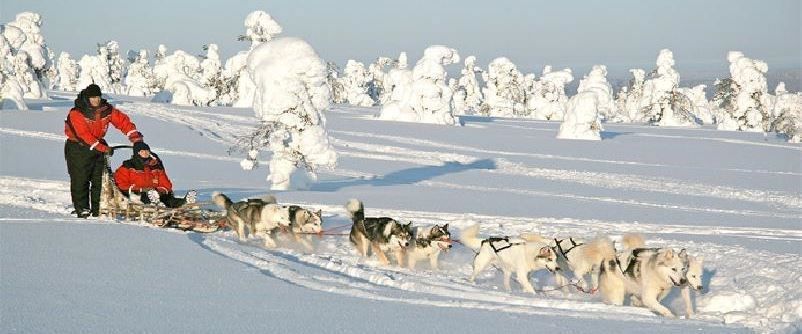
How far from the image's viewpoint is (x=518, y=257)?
21.9ft

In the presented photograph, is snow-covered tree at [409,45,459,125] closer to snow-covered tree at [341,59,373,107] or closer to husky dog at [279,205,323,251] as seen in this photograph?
husky dog at [279,205,323,251]

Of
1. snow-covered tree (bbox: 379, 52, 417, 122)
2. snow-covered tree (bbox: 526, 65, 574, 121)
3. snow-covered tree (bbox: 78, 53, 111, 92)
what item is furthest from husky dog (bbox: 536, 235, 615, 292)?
snow-covered tree (bbox: 78, 53, 111, 92)

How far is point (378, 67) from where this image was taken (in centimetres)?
8700

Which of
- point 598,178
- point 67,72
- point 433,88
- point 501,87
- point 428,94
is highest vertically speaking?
point 67,72

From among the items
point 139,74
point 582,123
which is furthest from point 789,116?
point 139,74

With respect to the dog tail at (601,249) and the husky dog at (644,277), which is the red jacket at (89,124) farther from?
the husky dog at (644,277)

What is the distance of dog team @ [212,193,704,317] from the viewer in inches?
230

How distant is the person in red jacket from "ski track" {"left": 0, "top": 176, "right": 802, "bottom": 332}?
1.12 ft

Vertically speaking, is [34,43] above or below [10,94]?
above

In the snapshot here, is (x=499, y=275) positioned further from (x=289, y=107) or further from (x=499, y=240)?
(x=289, y=107)

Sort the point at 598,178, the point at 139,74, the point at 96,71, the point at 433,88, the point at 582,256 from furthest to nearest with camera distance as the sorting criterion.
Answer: the point at 96,71 < the point at 139,74 < the point at 433,88 < the point at 598,178 < the point at 582,256

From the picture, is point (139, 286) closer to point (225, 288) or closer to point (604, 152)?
point (225, 288)

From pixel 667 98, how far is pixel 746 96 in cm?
497

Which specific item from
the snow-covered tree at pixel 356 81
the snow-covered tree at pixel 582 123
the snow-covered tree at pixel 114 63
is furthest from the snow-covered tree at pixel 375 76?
the snow-covered tree at pixel 582 123
